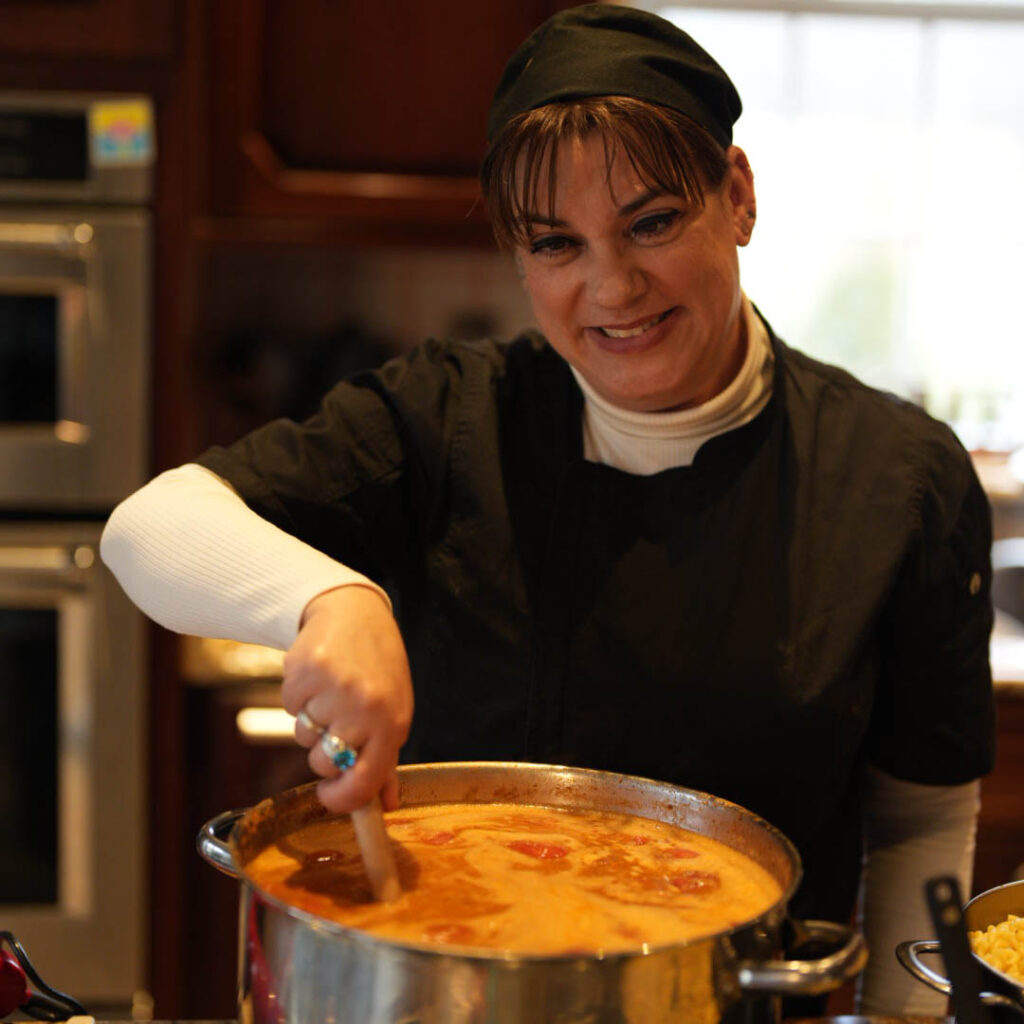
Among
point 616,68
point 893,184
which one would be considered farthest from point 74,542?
point 893,184

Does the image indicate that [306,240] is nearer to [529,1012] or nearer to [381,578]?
[381,578]

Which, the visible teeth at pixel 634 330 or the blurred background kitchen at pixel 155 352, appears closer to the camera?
the visible teeth at pixel 634 330

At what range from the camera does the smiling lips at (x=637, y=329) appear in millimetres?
1133

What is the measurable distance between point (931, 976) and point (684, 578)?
490 millimetres

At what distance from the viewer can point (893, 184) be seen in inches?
153

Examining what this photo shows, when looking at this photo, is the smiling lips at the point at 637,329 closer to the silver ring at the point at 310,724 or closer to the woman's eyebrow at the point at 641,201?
the woman's eyebrow at the point at 641,201

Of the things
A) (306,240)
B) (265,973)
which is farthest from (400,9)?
(265,973)

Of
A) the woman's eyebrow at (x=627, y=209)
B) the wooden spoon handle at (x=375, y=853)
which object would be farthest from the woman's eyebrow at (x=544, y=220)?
the wooden spoon handle at (x=375, y=853)

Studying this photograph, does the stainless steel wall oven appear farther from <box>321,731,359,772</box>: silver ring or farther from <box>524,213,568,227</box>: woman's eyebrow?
<box>321,731,359,772</box>: silver ring

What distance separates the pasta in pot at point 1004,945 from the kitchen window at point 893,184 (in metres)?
3.05

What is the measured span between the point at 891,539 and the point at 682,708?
25 cm

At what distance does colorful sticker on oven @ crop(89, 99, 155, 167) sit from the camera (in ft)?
7.45

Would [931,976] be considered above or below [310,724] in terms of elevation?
below

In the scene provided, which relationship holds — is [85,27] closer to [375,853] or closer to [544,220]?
[544,220]
